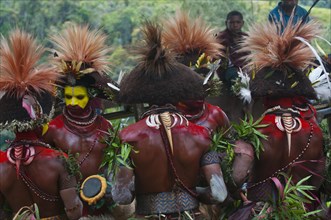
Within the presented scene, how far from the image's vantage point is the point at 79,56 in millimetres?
5148

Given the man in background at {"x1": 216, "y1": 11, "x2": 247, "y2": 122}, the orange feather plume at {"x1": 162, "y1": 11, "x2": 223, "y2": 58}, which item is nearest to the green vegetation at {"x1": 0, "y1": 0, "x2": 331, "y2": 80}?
the man in background at {"x1": 216, "y1": 11, "x2": 247, "y2": 122}

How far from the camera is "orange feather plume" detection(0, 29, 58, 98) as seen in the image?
14.1ft

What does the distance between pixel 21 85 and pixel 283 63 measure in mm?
1830

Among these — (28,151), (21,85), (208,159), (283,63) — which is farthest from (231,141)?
(21,85)

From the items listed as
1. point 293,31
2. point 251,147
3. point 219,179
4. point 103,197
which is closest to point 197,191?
point 219,179

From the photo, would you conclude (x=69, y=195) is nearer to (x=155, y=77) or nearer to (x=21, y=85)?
(x=21, y=85)

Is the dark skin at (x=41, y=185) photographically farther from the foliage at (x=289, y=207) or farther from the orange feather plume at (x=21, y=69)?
the foliage at (x=289, y=207)

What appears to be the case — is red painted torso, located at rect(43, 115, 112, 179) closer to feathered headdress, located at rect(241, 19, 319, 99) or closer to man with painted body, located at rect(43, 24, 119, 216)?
man with painted body, located at rect(43, 24, 119, 216)

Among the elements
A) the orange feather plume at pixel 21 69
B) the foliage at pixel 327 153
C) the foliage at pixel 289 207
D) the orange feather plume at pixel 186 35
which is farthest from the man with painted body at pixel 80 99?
the foliage at pixel 327 153

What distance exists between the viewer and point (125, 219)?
15.3 feet

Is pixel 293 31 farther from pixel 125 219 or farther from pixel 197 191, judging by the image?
pixel 125 219

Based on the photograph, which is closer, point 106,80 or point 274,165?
point 274,165

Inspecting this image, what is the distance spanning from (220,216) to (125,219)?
0.70 meters

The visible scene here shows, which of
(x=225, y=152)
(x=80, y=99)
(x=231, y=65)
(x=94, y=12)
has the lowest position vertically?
(x=94, y=12)
